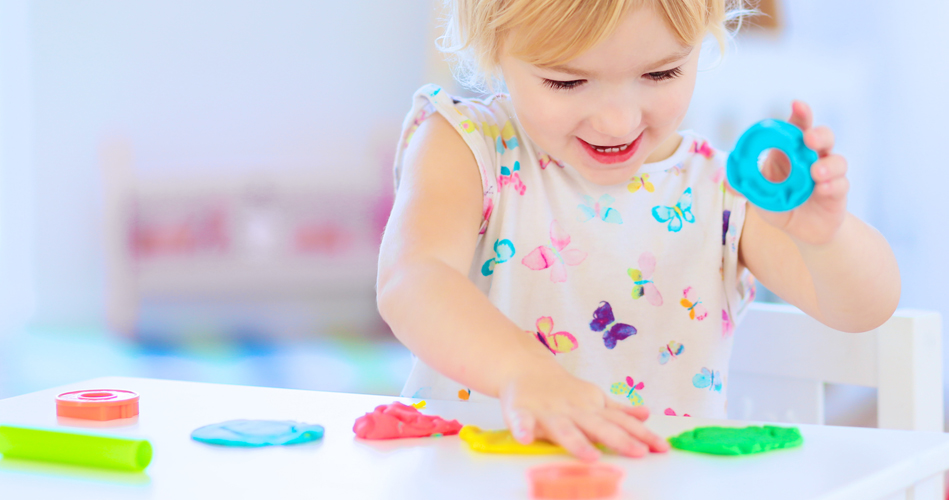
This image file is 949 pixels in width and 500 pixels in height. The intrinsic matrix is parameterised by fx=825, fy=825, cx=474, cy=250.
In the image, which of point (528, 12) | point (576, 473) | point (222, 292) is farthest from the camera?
point (222, 292)

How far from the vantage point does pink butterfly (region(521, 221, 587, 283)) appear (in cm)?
81

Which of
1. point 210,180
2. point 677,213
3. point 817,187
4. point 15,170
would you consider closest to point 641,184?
point 677,213

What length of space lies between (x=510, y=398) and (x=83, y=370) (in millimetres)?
1610

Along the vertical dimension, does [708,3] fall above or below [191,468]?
above

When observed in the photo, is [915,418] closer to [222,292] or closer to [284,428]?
[284,428]

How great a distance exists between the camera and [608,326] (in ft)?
2.63

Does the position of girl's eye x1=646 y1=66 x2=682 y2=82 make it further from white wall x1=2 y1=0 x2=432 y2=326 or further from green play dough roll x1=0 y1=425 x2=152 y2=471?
white wall x1=2 y1=0 x2=432 y2=326

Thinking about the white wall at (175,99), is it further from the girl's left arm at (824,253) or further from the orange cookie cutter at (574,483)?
the orange cookie cutter at (574,483)

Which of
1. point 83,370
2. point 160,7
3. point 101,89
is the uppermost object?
point 160,7

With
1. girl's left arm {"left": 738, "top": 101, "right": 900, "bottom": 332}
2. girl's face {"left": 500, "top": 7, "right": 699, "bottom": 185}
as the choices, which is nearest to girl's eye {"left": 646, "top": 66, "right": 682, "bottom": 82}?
girl's face {"left": 500, "top": 7, "right": 699, "bottom": 185}

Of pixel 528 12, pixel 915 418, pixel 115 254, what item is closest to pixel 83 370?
pixel 115 254

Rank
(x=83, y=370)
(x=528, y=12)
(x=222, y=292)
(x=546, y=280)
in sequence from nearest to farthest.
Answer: (x=528, y=12)
(x=546, y=280)
(x=83, y=370)
(x=222, y=292)

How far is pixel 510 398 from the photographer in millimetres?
437

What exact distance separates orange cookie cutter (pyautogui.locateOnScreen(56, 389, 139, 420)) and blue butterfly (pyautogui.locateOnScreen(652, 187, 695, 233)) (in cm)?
52
